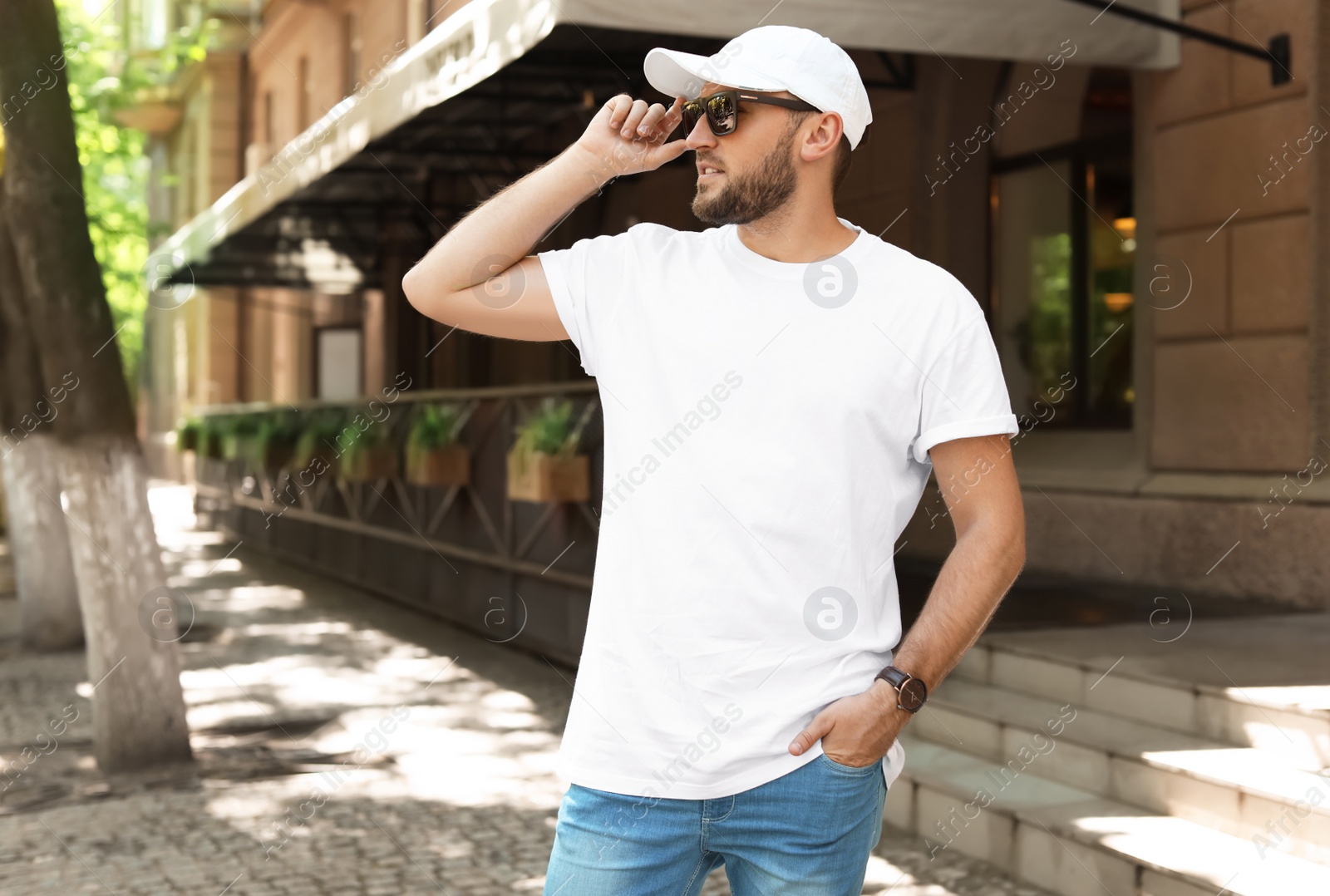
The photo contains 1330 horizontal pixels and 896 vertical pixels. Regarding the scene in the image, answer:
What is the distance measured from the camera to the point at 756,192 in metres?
2.17

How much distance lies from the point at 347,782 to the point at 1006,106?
24.0 ft

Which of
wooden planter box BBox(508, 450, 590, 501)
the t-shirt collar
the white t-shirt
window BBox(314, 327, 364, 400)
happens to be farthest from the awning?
window BBox(314, 327, 364, 400)

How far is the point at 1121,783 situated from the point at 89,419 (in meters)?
5.03

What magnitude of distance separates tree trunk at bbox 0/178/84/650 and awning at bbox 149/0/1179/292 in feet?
9.71

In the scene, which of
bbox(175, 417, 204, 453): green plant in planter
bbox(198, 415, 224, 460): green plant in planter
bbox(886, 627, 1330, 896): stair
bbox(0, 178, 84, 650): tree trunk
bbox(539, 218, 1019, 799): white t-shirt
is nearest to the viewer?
bbox(539, 218, 1019, 799): white t-shirt

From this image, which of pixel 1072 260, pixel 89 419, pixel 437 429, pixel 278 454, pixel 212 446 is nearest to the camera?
pixel 89 419

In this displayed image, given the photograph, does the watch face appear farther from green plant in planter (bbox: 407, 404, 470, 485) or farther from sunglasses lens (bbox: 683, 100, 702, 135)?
green plant in planter (bbox: 407, 404, 470, 485)

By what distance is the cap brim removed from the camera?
2.13 metres

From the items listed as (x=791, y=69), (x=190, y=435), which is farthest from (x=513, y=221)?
(x=190, y=435)

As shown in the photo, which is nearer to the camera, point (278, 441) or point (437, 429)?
point (437, 429)

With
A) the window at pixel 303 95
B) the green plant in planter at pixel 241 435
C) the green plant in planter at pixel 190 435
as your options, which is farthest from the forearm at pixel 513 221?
the window at pixel 303 95

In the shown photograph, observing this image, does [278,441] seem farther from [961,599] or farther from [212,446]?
[961,599]

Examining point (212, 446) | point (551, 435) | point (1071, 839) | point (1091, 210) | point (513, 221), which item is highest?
point (1091, 210)

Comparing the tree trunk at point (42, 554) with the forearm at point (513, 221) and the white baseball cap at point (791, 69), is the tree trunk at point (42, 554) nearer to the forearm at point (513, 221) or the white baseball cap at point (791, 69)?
the forearm at point (513, 221)
